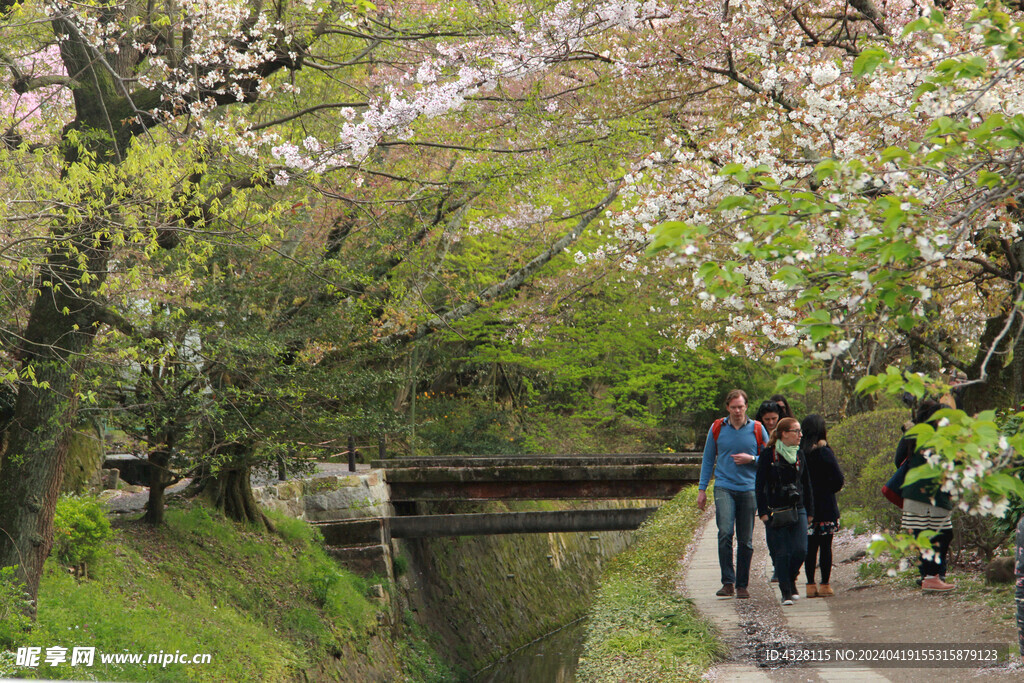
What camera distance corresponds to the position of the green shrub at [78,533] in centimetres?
920

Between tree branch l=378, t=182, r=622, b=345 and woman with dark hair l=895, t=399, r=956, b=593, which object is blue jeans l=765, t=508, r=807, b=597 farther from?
tree branch l=378, t=182, r=622, b=345

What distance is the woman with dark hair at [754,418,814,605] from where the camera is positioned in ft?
23.2

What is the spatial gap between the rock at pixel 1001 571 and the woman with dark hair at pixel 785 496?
1.46 m

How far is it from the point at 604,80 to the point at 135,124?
493cm

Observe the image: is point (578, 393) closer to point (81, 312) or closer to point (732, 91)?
point (732, 91)

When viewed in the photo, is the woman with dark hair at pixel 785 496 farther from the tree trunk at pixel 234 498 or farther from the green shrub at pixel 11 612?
the tree trunk at pixel 234 498

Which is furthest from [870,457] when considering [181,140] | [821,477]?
[181,140]

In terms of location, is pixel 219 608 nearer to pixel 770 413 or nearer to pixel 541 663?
pixel 770 413

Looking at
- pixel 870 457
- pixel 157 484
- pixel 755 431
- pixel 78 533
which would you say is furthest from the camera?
pixel 157 484

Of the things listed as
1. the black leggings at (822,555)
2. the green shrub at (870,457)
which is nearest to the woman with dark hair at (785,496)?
the black leggings at (822,555)

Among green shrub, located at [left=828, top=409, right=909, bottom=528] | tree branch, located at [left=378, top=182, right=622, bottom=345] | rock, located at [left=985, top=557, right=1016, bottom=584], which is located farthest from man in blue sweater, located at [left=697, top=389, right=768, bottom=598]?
tree branch, located at [left=378, top=182, right=622, bottom=345]

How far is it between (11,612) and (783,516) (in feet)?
21.7

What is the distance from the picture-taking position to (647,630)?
6.35m

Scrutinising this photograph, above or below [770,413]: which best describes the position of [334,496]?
below
